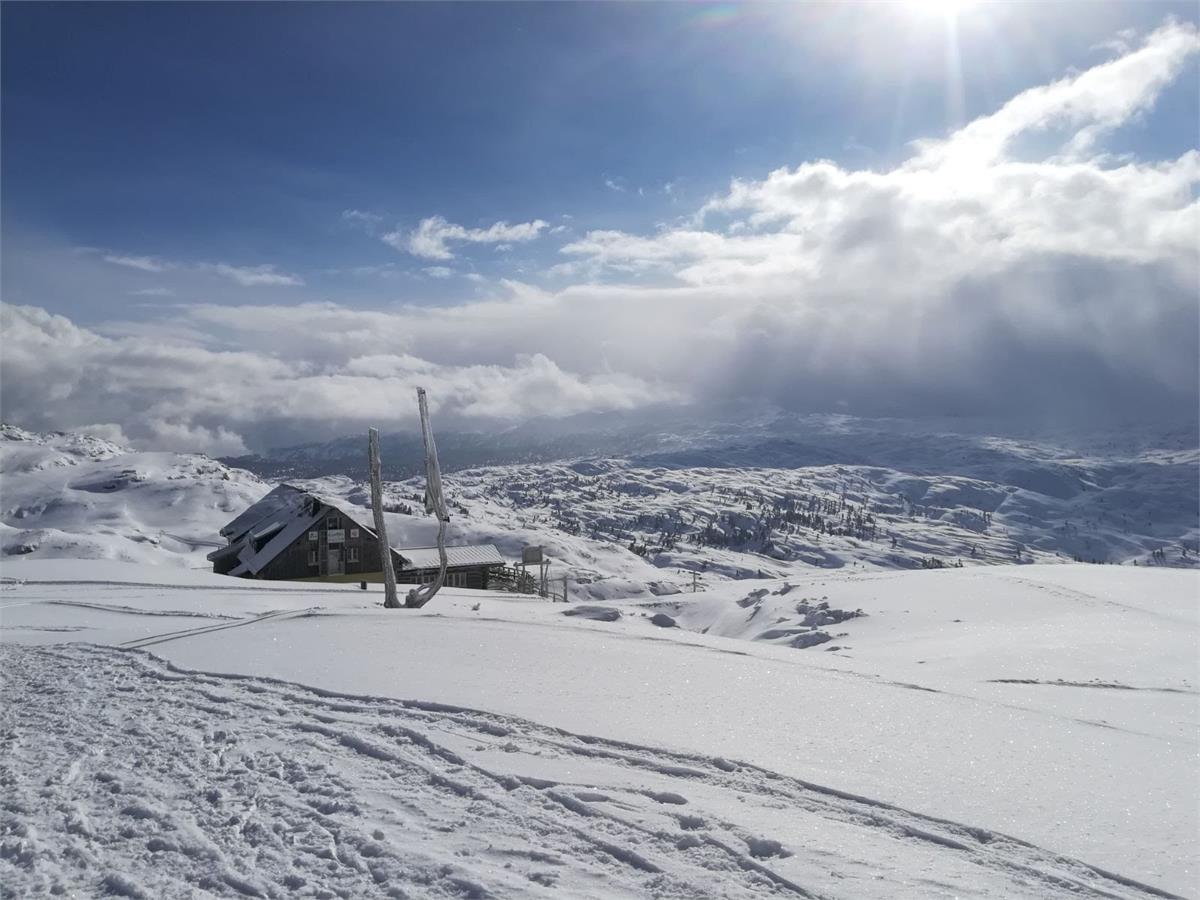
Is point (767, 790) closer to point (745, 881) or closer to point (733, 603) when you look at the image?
point (745, 881)

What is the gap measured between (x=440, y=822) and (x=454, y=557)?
46.0 meters

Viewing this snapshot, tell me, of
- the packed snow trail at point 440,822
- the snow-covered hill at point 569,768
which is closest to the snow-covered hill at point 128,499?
the snow-covered hill at point 569,768

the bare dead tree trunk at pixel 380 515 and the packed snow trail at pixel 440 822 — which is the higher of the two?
the bare dead tree trunk at pixel 380 515

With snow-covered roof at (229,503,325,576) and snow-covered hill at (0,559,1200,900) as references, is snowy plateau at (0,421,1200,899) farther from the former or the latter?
snow-covered roof at (229,503,325,576)

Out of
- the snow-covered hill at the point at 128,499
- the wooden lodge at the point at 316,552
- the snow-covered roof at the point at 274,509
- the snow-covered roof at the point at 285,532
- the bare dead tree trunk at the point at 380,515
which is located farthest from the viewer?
the snow-covered hill at the point at 128,499

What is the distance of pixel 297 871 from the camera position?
5281 mm

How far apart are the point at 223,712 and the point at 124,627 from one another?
7733 mm

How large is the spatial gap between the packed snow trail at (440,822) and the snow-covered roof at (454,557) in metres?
40.7

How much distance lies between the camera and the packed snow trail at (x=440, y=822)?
17.2 feet

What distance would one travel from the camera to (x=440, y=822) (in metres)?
A: 6.00

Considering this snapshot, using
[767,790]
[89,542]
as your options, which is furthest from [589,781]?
[89,542]

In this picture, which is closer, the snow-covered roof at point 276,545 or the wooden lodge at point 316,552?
the snow-covered roof at point 276,545

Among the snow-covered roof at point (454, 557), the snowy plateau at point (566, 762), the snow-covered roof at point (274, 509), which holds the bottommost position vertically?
the snow-covered roof at point (454, 557)

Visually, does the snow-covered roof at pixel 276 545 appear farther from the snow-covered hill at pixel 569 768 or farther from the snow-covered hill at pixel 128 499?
the snow-covered hill at pixel 569 768
